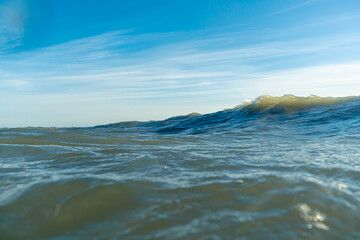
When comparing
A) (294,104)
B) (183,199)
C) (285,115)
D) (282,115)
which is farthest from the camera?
(294,104)

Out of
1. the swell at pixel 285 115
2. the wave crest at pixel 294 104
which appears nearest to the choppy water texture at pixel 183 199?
the swell at pixel 285 115

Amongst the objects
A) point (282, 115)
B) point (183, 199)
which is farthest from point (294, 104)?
point (183, 199)

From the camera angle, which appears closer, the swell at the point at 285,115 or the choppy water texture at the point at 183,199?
the choppy water texture at the point at 183,199

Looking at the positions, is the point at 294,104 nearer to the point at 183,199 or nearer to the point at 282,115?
the point at 282,115

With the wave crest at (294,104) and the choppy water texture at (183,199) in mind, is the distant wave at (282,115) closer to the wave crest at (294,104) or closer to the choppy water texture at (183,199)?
the wave crest at (294,104)

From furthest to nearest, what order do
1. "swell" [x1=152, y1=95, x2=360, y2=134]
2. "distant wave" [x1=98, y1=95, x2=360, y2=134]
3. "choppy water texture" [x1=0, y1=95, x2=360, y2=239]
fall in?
"distant wave" [x1=98, y1=95, x2=360, y2=134], "swell" [x1=152, y1=95, x2=360, y2=134], "choppy water texture" [x1=0, y1=95, x2=360, y2=239]

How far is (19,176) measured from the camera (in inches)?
113

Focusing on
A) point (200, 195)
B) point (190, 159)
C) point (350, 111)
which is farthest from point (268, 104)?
point (200, 195)

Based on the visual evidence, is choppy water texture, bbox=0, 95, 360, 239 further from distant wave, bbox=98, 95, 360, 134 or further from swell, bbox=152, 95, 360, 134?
distant wave, bbox=98, 95, 360, 134

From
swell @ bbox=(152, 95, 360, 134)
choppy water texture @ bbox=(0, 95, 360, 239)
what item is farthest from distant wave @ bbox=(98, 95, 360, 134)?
choppy water texture @ bbox=(0, 95, 360, 239)

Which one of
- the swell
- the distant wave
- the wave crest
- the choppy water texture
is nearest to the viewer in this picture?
the choppy water texture

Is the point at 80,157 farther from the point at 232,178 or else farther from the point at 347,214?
the point at 347,214

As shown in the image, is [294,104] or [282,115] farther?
[294,104]

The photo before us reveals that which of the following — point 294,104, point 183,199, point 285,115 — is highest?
point 294,104
